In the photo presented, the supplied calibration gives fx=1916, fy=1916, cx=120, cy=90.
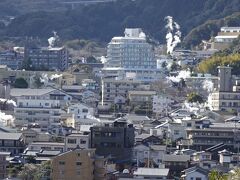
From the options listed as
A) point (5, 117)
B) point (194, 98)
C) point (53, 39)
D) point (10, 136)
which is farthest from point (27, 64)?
point (10, 136)

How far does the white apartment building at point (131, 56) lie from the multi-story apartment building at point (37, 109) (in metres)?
14.9

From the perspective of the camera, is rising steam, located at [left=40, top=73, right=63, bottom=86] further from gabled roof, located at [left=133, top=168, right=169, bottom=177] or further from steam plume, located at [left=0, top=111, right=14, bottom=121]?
gabled roof, located at [left=133, top=168, right=169, bottom=177]

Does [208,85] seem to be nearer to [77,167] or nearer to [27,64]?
[27,64]

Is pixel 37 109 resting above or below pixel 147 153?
above

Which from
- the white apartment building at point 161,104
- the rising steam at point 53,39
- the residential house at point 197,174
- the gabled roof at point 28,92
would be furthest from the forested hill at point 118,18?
the residential house at point 197,174

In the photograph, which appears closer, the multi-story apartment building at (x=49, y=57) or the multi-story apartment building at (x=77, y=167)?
the multi-story apartment building at (x=77, y=167)

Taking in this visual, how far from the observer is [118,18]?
9056cm

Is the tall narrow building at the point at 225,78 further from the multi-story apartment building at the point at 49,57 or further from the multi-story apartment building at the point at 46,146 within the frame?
the multi-story apartment building at the point at 46,146

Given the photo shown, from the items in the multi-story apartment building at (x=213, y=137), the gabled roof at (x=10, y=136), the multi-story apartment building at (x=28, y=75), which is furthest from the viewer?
the multi-story apartment building at (x=28, y=75)

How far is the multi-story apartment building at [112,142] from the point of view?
1763 inches

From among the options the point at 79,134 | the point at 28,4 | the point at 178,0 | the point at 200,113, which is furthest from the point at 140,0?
the point at 79,134

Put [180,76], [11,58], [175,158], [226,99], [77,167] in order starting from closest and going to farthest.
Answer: [77,167], [175,158], [226,99], [180,76], [11,58]

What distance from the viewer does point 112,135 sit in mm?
45031

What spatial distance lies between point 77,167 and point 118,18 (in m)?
50.6
